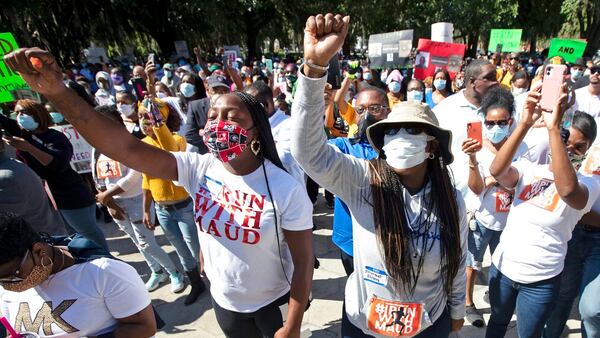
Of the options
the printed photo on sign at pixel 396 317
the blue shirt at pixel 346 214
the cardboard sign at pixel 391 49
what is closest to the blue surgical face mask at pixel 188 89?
the blue shirt at pixel 346 214

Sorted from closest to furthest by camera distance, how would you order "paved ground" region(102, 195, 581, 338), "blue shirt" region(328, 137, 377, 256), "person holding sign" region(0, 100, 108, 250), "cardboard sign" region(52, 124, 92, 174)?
"blue shirt" region(328, 137, 377, 256), "paved ground" region(102, 195, 581, 338), "person holding sign" region(0, 100, 108, 250), "cardboard sign" region(52, 124, 92, 174)

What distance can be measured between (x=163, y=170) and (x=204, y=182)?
0.67ft

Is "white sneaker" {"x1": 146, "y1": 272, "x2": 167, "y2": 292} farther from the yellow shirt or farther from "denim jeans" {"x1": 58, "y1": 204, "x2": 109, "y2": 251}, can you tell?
the yellow shirt

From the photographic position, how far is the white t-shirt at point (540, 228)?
1.98 metres

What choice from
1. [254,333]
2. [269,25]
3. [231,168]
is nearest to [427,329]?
[254,333]

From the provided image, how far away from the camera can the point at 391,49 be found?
8758 mm

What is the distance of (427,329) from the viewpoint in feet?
6.00

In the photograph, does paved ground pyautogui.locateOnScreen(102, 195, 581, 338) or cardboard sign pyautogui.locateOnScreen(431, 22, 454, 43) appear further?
cardboard sign pyautogui.locateOnScreen(431, 22, 454, 43)

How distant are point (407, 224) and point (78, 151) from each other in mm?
4827

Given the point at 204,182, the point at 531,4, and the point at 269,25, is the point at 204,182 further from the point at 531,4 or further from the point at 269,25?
the point at 269,25

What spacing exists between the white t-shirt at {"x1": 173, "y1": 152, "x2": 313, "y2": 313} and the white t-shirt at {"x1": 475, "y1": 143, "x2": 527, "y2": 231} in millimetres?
1589

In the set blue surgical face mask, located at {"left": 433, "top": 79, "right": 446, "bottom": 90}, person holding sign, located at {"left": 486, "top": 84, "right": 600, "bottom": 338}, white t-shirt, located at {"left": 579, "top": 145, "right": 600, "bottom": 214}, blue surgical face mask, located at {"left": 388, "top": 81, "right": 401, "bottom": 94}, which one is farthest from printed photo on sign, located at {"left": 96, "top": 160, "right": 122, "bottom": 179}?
blue surgical face mask, located at {"left": 433, "top": 79, "right": 446, "bottom": 90}

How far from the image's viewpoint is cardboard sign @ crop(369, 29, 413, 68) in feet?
27.6

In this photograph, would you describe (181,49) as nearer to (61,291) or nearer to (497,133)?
(497,133)
